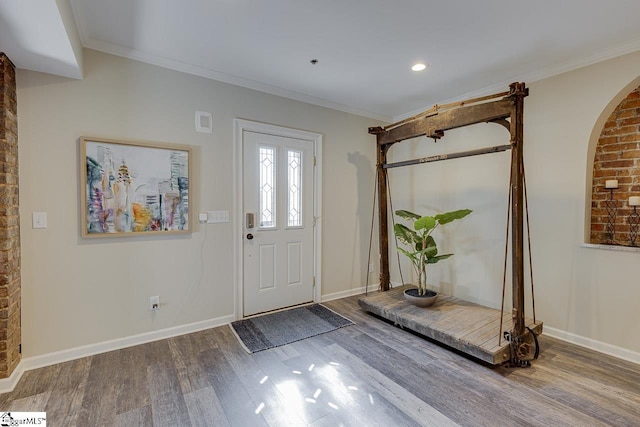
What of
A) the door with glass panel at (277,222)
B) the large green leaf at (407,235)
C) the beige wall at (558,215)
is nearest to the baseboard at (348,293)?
the door with glass panel at (277,222)

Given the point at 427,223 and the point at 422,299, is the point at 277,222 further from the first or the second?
the point at 422,299

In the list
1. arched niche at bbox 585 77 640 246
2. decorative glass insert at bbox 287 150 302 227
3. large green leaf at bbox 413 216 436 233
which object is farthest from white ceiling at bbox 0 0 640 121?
large green leaf at bbox 413 216 436 233

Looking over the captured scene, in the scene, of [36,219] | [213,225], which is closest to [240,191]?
[213,225]

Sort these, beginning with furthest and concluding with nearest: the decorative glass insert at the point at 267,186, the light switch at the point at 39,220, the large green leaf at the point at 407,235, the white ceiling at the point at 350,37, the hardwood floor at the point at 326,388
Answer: the decorative glass insert at the point at 267,186 → the large green leaf at the point at 407,235 → the light switch at the point at 39,220 → the white ceiling at the point at 350,37 → the hardwood floor at the point at 326,388

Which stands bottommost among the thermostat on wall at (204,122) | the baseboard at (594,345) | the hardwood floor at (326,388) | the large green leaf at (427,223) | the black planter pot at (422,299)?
the hardwood floor at (326,388)

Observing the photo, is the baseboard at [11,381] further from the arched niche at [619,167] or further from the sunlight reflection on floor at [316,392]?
the arched niche at [619,167]

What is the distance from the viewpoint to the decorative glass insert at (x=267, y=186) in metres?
3.45

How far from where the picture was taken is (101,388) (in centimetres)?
212

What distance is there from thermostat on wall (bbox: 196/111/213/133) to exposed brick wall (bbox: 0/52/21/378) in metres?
1.31

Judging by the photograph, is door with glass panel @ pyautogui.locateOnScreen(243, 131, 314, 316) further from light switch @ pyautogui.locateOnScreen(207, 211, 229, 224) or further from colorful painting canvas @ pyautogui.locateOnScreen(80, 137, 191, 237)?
colorful painting canvas @ pyautogui.locateOnScreen(80, 137, 191, 237)

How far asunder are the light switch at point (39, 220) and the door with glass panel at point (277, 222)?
166 cm

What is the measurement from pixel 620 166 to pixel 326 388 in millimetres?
3673

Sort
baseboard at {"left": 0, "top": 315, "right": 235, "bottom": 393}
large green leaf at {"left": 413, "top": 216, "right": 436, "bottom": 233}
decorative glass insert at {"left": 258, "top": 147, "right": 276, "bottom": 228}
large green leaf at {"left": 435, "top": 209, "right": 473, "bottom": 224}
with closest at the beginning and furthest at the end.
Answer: baseboard at {"left": 0, "top": 315, "right": 235, "bottom": 393} → large green leaf at {"left": 435, "top": 209, "right": 473, "bottom": 224} → large green leaf at {"left": 413, "top": 216, "right": 436, "bottom": 233} → decorative glass insert at {"left": 258, "top": 147, "right": 276, "bottom": 228}

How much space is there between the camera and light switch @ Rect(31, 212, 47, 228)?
234 cm
